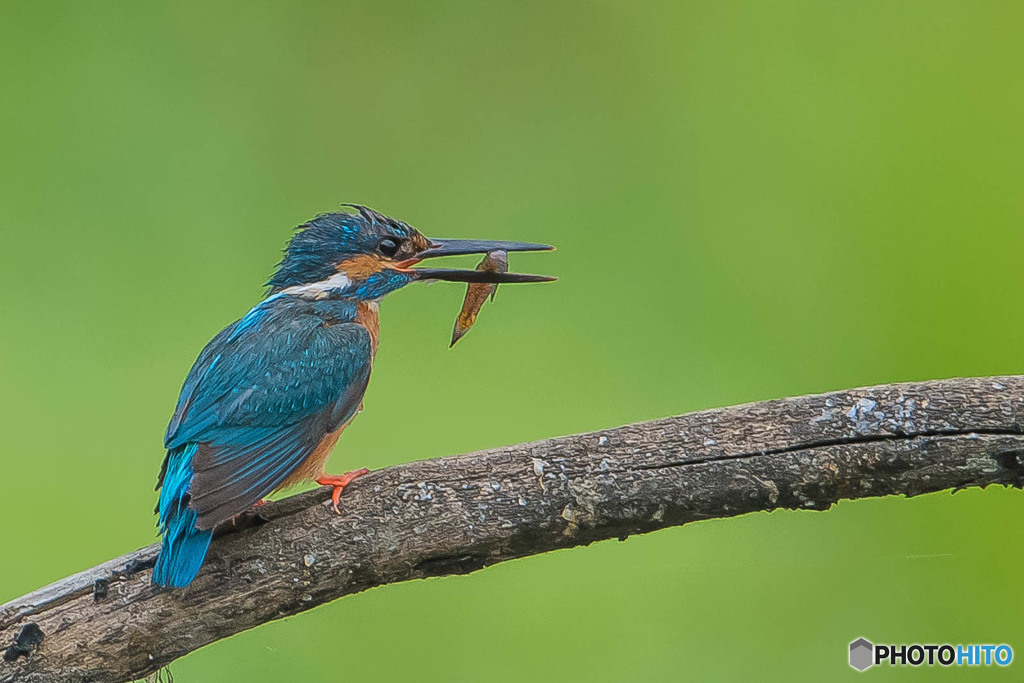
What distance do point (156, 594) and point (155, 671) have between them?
14cm

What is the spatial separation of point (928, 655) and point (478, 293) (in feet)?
4.34

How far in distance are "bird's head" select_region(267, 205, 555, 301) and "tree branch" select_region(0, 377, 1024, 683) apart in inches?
17.6

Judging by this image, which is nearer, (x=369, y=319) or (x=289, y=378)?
(x=289, y=378)

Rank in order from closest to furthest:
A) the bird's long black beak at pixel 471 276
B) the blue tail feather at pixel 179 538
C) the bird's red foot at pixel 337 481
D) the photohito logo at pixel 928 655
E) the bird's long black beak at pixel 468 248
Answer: the blue tail feather at pixel 179 538, the bird's red foot at pixel 337 481, the bird's long black beak at pixel 471 276, the bird's long black beak at pixel 468 248, the photohito logo at pixel 928 655

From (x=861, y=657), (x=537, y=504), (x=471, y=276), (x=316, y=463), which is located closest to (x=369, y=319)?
(x=471, y=276)

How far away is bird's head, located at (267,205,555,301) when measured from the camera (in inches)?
77.7

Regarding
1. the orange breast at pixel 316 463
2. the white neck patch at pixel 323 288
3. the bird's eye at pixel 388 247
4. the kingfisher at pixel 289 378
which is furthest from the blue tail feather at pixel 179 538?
the bird's eye at pixel 388 247

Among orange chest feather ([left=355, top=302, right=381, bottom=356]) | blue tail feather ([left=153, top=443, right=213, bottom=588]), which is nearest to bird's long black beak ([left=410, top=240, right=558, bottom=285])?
orange chest feather ([left=355, top=302, right=381, bottom=356])

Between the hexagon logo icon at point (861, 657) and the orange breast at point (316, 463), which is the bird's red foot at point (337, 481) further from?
the hexagon logo icon at point (861, 657)

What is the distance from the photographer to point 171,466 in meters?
1.68

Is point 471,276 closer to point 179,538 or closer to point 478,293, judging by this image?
point 478,293

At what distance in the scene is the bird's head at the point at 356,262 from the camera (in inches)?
77.7

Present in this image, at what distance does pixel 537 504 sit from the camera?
1.63 m

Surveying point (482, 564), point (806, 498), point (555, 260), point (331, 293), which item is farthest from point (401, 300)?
point (806, 498)
